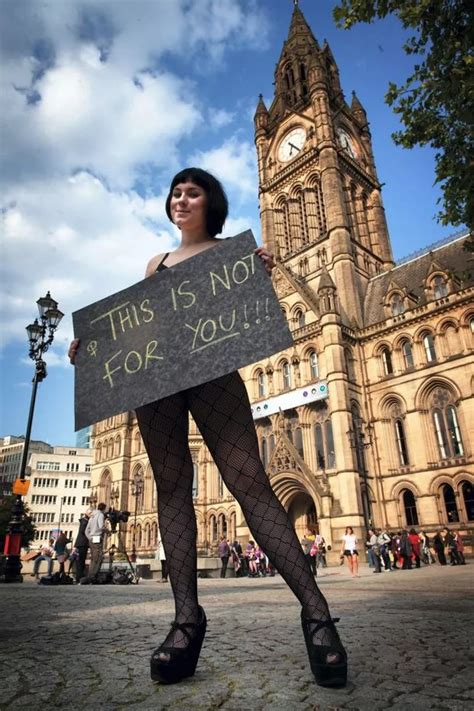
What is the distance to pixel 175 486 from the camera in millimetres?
2451

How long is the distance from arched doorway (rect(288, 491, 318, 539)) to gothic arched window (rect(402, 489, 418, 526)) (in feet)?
17.0

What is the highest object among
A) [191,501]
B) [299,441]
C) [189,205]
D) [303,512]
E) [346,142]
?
[346,142]

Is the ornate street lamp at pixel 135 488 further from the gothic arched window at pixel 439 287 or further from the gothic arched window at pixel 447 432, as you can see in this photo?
the gothic arched window at pixel 439 287

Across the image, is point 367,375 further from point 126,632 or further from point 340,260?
point 126,632

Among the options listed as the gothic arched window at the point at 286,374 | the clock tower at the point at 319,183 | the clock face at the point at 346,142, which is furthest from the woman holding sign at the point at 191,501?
the clock face at the point at 346,142

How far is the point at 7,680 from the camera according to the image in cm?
194

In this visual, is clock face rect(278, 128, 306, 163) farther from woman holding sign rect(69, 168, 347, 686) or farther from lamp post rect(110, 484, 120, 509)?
woman holding sign rect(69, 168, 347, 686)

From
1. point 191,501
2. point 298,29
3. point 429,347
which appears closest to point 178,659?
point 191,501

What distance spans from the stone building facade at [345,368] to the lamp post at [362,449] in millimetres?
80

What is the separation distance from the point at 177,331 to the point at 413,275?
105 feet

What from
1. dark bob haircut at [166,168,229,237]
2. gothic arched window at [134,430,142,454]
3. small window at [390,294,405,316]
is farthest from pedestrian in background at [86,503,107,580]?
gothic arched window at [134,430,142,454]

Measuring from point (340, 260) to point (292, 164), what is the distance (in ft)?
36.6

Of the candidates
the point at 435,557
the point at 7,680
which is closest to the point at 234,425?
the point at 7,680

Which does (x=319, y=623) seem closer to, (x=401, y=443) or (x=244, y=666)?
(x=244, y=666)
